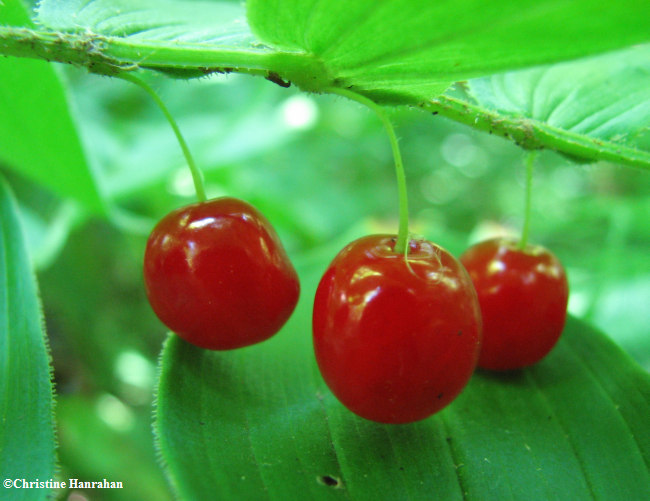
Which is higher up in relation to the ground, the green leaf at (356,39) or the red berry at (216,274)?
the green leaf at (356,39)

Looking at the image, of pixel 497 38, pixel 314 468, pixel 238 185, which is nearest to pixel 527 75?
pixel 497 38

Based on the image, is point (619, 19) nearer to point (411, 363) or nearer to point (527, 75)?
point (411, 363)

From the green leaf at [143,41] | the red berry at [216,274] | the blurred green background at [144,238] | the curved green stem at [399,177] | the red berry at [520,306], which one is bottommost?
the blurred green background at [144,238]

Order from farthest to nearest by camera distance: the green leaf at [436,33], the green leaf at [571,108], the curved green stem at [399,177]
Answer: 1. the green leaf at [571,108]
2. the curved green stem at [399,177]
3. the green leaf at [436,33]

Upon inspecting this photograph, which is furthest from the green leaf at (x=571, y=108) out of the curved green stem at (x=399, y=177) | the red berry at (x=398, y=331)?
the red berry at (x=398, y=331)

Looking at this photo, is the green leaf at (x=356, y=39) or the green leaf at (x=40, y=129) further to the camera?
the green leaf at (x=40, y=129)

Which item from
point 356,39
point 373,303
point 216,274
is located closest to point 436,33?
point 356,39

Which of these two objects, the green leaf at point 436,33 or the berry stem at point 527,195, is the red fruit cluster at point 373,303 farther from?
the green leaf at point 436,33
